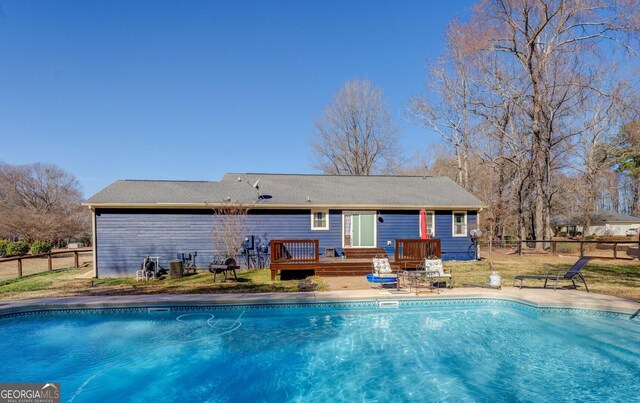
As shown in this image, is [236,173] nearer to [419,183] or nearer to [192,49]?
[192,49]

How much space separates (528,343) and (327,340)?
169 inches

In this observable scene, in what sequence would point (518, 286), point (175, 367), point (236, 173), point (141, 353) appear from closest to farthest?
point (175, 367) < point (141, 353) < point (518, 286) < point (236, 173)

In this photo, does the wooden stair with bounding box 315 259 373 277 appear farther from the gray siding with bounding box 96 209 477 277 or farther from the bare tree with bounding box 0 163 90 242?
the bare tree with bounding box 0 163 90 242

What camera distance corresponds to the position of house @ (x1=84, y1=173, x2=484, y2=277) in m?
13.8

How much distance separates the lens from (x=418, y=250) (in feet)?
40.8

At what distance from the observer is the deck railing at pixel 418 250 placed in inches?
485

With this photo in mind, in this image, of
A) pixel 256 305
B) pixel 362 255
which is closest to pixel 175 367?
pixel 256 305

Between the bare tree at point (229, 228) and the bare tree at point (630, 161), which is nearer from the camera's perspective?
the bare tree at point (229, 228)

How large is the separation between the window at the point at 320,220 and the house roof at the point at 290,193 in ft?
1.55

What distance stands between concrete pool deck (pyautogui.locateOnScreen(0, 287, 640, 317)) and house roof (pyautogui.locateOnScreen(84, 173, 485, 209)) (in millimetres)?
5631

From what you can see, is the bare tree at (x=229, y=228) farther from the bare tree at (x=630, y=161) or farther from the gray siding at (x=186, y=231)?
the bare tree at (x=630, y=161)

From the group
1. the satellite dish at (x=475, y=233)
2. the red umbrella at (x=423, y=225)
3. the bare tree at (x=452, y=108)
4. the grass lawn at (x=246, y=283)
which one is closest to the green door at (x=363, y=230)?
the red umbrella at (x=423, y=225)

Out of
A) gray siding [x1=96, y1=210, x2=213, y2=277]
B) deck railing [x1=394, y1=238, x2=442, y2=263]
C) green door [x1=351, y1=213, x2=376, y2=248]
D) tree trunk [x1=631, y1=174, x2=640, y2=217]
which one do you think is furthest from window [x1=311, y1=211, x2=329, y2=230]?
tree trunk [x1=631, y1=174, x2=640, y2=217]

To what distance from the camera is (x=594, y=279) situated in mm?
11289
